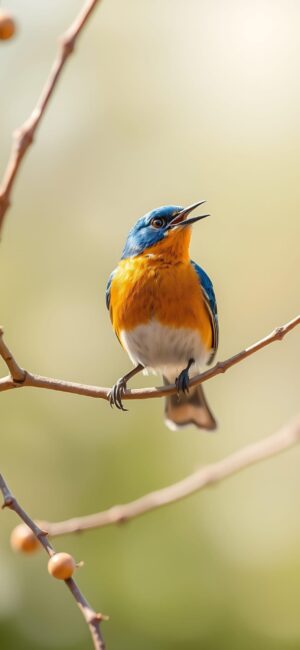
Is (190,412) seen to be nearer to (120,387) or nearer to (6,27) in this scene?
(120,387)

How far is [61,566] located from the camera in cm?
233

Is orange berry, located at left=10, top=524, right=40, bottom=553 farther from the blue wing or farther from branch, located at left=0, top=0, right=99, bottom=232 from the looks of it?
the blue wing

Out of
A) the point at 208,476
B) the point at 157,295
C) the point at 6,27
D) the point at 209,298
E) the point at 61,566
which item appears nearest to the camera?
the point at 6,27

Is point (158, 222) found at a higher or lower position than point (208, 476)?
higher

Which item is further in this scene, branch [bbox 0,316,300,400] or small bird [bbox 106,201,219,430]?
small bird [bbox 106,201,219,430]

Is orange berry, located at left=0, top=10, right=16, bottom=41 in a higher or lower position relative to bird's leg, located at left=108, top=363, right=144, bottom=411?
higher

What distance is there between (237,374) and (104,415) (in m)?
1.68

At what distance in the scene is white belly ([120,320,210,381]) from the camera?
4895 mm

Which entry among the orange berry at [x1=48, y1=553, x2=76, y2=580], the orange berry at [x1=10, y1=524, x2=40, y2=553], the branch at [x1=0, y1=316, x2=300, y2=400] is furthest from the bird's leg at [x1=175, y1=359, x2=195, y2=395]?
the orange berry at [x1=48, y1=553, x2=76, y2=580]

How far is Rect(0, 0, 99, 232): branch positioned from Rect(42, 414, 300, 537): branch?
0.96m

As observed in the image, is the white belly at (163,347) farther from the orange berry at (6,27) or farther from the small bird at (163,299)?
the orange berry at (6,27)

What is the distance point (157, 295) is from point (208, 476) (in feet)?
7.70

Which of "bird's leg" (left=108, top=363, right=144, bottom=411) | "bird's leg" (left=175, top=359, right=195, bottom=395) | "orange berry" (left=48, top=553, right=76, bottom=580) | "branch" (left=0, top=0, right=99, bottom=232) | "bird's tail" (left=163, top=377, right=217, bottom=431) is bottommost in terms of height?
"bird's tail" (left=163, top=377, right=217, bottom=431)

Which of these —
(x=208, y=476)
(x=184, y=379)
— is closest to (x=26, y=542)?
(x=208, y=476)
